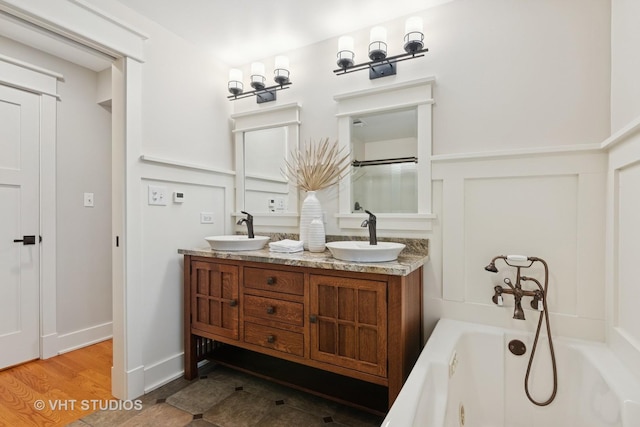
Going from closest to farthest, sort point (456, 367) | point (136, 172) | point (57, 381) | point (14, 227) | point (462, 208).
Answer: point (456, 367) → point (462, 208) → point (136, 172) → point (57, 381) → point (14, 227)

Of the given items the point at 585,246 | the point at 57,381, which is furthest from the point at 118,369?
the point at 585,246

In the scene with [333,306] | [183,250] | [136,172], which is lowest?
[333,306]

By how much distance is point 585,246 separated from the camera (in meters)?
1.49

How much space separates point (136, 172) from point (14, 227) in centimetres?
119

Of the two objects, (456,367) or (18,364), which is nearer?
(456,367)

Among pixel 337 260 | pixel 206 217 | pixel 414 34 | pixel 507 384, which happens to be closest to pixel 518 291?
pixel 507 384

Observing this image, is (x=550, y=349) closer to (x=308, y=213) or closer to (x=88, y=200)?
(x=308, y=213)

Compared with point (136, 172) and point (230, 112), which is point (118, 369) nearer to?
point (136, 172)

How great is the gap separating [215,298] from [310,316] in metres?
0.71

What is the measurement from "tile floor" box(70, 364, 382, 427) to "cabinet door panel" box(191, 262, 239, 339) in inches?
14.3

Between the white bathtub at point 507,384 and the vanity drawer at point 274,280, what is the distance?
27.5 inches

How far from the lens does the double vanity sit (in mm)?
1438

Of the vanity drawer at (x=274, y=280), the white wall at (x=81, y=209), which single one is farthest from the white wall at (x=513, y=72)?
the white wall at (x=81, y=209)

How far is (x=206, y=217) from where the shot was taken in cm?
234
